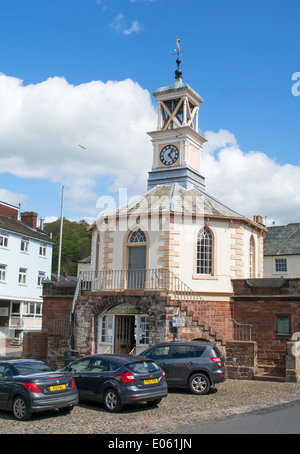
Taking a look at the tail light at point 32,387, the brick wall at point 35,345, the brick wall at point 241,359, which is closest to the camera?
the tail light at point 32,387

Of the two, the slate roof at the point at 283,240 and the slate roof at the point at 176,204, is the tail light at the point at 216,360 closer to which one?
the slate roof at the point at 176,204

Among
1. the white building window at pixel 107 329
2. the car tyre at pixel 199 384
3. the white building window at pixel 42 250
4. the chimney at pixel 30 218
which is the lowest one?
the car tyre at pixel 199 384

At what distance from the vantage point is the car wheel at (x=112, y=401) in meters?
12.4

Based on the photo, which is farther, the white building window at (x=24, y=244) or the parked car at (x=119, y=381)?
the white building window at (x=24, y=244)

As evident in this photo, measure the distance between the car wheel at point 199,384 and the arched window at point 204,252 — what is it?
821 cm

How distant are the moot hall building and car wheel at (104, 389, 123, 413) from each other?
22.3 ft

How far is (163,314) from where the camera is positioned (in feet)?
64.3

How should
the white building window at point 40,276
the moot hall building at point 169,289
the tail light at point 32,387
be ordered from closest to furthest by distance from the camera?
1. the tail light at point 32,387
2. the moot hall building at point 169,289
3. the white building window at point 40,276

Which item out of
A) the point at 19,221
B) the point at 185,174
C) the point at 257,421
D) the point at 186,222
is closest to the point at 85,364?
the point at 257,421

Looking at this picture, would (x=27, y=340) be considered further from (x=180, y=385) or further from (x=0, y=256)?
(x=0, y=256)

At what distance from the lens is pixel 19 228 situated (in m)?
43.0

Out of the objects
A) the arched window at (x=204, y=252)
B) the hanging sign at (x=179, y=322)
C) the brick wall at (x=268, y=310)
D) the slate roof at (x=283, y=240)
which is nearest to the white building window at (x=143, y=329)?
the hanging sign at (x=179, y=322)

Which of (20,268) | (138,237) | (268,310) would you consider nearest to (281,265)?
(268,310)
